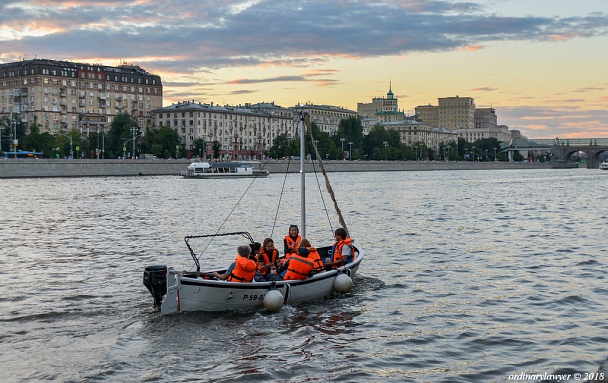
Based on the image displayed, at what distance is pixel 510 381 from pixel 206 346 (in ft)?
20.7

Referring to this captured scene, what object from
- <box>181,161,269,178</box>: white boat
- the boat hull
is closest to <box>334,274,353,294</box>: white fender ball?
Answer: the boat hull

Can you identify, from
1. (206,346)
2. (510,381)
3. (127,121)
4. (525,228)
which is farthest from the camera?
(127,121)

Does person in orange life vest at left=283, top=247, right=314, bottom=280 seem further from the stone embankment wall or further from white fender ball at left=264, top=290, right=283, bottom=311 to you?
the stone embankment wall

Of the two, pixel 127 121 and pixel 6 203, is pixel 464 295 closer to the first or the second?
pixel 6 203

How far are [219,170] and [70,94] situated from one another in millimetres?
73446

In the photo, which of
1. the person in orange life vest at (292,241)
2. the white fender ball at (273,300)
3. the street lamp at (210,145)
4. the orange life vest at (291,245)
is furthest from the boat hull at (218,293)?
the street lamp at (210,145)

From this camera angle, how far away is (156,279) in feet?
58.0

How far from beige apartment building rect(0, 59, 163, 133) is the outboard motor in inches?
6504

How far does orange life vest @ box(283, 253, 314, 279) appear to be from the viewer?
1906cm

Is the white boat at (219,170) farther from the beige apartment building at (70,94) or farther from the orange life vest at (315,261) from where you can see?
the orange life vest at (315,261)

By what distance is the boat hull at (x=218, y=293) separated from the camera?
17.2 m

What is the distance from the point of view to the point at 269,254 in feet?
66.1

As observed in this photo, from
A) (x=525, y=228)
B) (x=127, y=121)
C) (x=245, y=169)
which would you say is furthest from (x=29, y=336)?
(x=127, y=121)

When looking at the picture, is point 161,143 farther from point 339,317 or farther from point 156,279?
point 339,317
